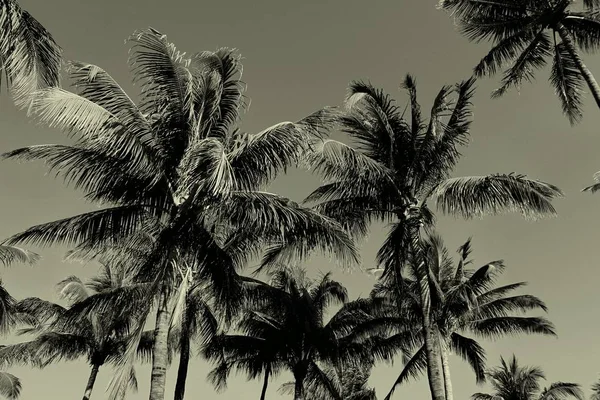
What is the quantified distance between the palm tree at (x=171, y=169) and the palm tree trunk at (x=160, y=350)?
0.02 meters

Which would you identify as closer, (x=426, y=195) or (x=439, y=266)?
(x=426, y=195)

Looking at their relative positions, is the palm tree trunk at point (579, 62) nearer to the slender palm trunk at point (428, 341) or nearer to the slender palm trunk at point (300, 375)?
the slender palm trunk at point (428, 341)

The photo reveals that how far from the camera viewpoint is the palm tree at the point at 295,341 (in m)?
21.6

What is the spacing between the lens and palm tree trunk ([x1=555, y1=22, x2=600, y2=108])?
12945 millimetres

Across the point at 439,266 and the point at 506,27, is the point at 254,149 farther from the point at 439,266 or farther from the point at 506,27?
the point at 439,266

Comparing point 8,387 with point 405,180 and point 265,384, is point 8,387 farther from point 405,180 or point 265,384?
point 405,180

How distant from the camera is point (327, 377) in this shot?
22328 mm

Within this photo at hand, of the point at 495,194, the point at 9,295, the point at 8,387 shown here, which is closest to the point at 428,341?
the point at 495,194

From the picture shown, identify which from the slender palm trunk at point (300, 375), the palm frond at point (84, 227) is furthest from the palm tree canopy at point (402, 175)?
the slender palm trunk at point (300, 375)

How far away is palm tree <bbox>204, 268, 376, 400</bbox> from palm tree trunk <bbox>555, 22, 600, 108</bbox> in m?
12.8

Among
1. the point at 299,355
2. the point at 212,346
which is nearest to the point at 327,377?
the point at 299,355

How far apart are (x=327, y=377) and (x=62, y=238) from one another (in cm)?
1439

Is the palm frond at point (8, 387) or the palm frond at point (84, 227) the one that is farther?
the palm frond at point (8, 387)

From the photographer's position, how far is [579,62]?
1323cm
